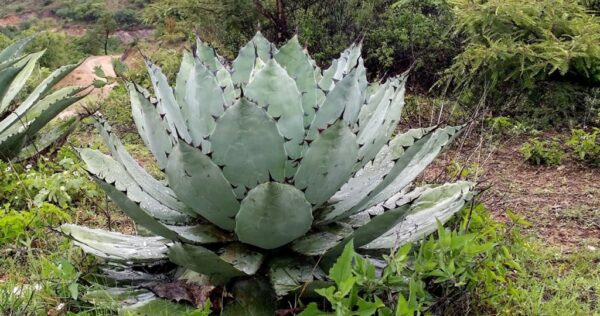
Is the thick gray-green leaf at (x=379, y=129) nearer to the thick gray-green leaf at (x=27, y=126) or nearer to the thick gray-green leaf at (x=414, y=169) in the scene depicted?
the thick gray-green leaf at (x=414, y=169)

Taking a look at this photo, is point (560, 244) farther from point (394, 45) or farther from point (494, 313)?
point (394, 45)

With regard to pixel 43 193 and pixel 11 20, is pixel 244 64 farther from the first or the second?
pixel 11 20

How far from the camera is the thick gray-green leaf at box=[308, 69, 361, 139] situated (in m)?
1.90

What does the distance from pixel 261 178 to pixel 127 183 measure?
24.8 inches

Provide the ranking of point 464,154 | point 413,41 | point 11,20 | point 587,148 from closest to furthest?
point 587,148
point 464,154
point 413,41
point 11,20

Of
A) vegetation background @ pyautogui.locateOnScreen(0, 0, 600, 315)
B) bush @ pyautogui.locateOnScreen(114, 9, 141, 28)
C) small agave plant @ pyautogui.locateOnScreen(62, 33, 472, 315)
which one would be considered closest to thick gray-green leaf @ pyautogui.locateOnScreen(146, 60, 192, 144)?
small agave plant @ pyautogui.locateOnScreen(62, 33, 472, 315)

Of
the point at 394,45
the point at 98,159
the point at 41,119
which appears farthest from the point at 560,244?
the point at 394,45

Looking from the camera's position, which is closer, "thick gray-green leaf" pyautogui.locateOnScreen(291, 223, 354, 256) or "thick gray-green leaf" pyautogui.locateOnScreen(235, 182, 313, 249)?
"thick gray-green leaf" pyautogui.locateOnScreen(235, 182, 313, 249)

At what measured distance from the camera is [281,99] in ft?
6.11

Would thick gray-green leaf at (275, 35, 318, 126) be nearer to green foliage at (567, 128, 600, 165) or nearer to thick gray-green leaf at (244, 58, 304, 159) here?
thick gray-green leaf at (244, 58, 304, 159)

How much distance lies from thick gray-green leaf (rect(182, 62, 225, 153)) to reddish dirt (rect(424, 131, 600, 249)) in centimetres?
123

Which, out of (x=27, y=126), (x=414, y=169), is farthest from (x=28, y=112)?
(x=414, y=169)

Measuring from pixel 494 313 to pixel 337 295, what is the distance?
2.85 feet

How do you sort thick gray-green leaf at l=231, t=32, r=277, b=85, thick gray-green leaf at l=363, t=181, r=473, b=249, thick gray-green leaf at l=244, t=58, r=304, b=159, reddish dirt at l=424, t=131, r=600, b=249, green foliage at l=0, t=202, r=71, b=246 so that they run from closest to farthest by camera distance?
thick gray-green leaf at l=244, t=58, r=304, b=159
thick gray-green leaf at l=363, t=181, r=473, b=249
thick gray-green leaf at l=231, t=32, r=277, b=85
green foliage at l=0, t=202, r=71, b=246
reddish dirt at l=424, t=131, r=600, b=249
